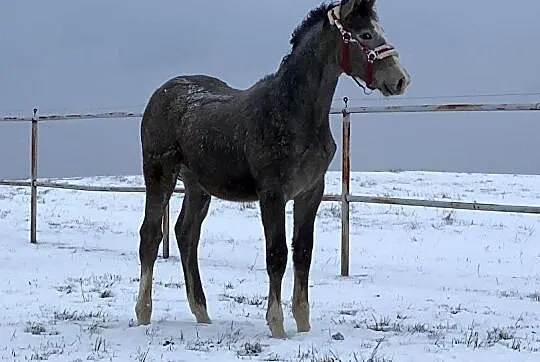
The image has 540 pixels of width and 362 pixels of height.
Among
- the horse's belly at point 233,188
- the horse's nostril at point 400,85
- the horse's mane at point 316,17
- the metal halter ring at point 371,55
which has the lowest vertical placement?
the horse's belly at point 233,188

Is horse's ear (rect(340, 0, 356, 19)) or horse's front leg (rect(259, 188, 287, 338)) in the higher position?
horse's ear (rect(340, 0, 356, 19))

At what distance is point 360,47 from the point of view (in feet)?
15.8

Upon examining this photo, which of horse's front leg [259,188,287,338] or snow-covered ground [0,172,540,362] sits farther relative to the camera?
horse's front leg [259,188,287,338]

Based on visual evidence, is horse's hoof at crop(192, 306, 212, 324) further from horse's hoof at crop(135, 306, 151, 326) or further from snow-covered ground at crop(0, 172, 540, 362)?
horse's hoof at crop(135, 306, 151, 326)

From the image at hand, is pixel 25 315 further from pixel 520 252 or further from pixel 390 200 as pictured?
pixel 520 252

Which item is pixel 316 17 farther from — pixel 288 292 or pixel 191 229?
pixel 288 292

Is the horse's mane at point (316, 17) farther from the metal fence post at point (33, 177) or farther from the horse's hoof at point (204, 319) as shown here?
the metal fence post at point (33, 177)

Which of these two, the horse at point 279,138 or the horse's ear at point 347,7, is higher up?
the horse's ear at point 347,7

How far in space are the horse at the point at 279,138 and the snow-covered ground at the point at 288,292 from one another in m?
0.44

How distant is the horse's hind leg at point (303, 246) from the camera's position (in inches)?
207

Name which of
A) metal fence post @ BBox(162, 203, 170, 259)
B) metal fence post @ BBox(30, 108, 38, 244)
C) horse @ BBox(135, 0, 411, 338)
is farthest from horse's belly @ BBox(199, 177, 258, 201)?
metal fence post @ BBox(30, 108, 38, 244)

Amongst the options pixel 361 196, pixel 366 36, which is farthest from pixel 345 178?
pixel 366 36

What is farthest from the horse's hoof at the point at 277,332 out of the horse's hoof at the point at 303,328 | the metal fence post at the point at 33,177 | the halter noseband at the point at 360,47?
the metal fence post at the point at 33,177

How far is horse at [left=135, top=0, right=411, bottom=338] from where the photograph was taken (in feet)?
16.0
